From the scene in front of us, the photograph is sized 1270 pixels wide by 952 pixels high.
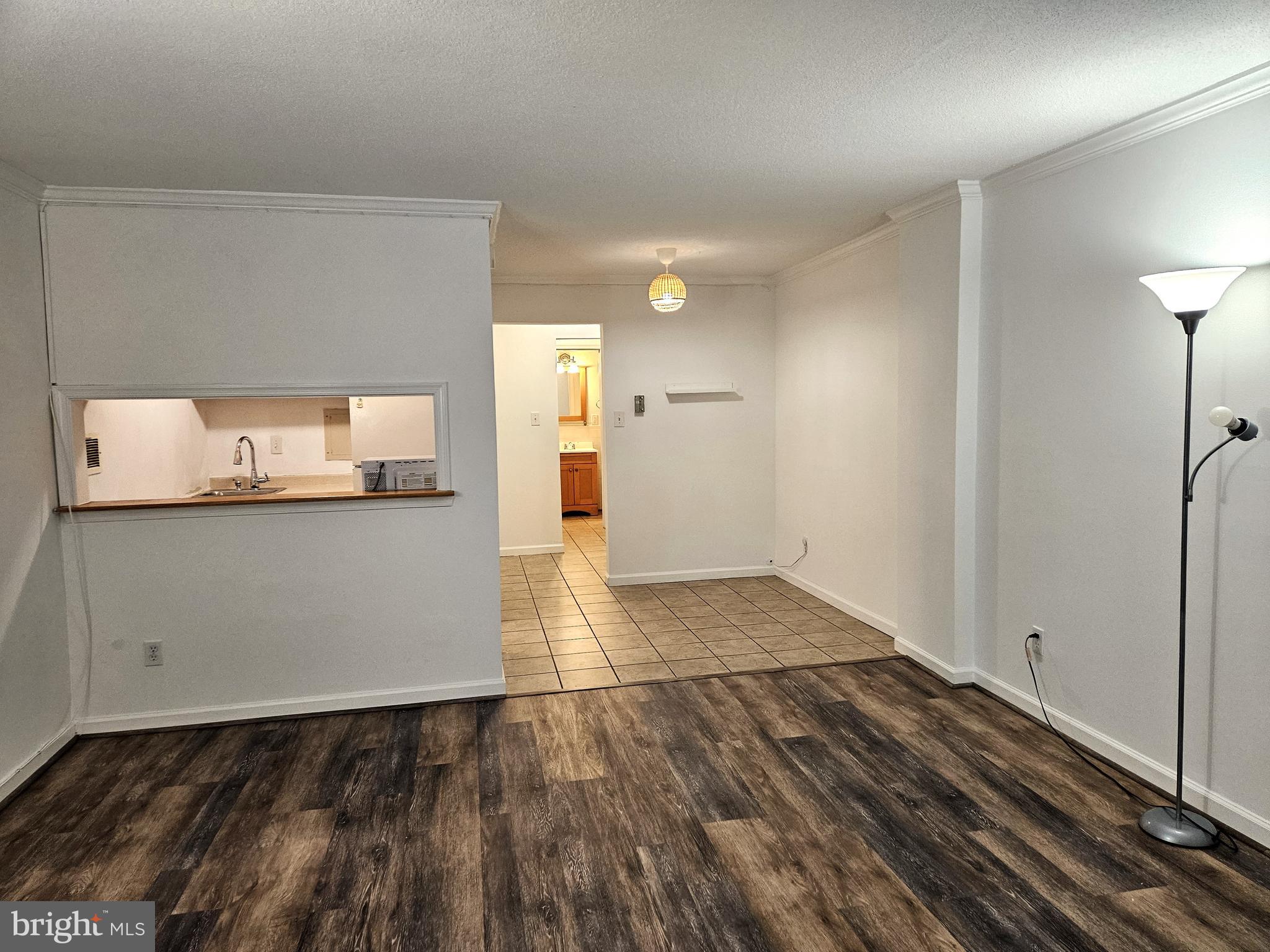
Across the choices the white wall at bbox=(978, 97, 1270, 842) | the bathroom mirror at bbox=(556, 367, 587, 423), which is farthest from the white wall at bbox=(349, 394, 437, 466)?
the bathroom mirror at bbox=(556, 367, 587, 423)

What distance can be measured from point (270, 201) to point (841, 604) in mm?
4148

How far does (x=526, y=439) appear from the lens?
7.50 m

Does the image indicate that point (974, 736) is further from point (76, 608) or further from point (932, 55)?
point (76, 608)

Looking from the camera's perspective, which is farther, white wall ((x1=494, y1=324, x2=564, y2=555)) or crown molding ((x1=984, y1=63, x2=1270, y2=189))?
white wall ((x1=494, y1=324, x2=564, y2=555))

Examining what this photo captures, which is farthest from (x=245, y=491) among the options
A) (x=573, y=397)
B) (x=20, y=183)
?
(x=573, y=397)

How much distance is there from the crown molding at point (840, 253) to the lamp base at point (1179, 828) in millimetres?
3025

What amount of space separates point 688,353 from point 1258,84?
407 cm

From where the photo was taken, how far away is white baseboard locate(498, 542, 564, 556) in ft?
25.1

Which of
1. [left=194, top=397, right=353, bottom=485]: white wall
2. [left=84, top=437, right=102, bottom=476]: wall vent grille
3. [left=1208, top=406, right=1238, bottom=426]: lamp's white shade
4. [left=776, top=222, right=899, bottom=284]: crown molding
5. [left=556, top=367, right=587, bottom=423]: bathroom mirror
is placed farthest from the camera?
[left=556, top=367, right=587, bottom=423]: bathroom mirror

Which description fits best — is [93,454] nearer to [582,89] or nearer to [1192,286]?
[582,89]

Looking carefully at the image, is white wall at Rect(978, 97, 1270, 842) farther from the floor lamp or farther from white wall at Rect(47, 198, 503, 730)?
white wall at Rect(47, 198, 503, 730)

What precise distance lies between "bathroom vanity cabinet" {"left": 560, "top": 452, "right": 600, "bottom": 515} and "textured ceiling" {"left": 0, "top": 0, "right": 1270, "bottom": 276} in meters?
6.32

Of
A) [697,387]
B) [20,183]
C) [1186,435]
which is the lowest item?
[1186,435]

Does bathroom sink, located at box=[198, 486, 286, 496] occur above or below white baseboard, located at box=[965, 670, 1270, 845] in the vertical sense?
above
